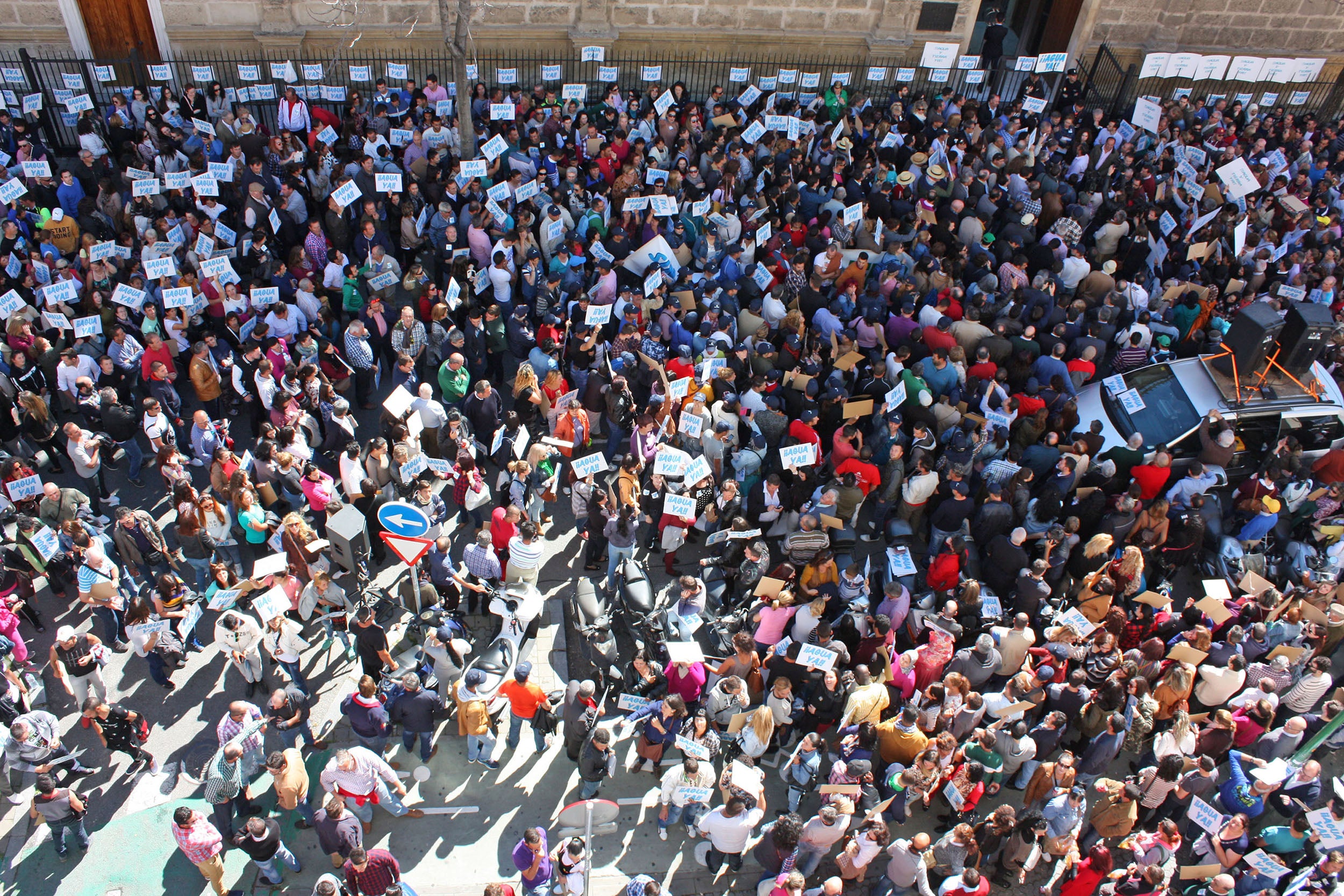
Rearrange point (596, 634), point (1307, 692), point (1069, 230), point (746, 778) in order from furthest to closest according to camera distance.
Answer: point (1069, 230) → point (596, 634) → point (1307, 692) → point (746, 778)

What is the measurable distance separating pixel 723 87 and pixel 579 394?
1016cm

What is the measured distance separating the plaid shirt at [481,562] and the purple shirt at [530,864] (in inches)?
118

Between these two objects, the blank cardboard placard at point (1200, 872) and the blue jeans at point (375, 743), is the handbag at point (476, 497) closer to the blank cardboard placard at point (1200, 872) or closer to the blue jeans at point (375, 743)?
the blue jeans at point (375, 743)

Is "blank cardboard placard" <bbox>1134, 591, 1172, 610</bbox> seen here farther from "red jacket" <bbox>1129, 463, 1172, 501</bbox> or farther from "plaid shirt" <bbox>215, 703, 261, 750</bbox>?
"plaid shirt" <bbox>215, 703, 261, 750</bbox>

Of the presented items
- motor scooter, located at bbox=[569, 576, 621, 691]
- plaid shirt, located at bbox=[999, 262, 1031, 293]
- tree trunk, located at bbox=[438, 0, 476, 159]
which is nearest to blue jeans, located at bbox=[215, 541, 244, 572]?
motor scooter, located at bbox=[569, 576, 621, 691]

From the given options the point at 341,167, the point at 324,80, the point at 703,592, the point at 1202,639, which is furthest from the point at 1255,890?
the point at 324,80

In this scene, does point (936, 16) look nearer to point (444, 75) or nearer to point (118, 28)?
point (444, 75)

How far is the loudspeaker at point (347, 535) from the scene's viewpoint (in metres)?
9.64

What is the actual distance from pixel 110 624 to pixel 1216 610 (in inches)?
440

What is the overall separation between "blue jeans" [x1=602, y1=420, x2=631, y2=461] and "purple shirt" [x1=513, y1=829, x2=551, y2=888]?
17.2 ft

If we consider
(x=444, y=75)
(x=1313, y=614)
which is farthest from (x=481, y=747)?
(x=444, y=75)

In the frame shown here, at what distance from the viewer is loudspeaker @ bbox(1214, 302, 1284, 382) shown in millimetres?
11352

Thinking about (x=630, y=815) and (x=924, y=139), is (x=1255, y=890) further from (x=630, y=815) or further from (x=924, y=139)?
(x=924, y=139)

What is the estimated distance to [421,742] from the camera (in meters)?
8.72
